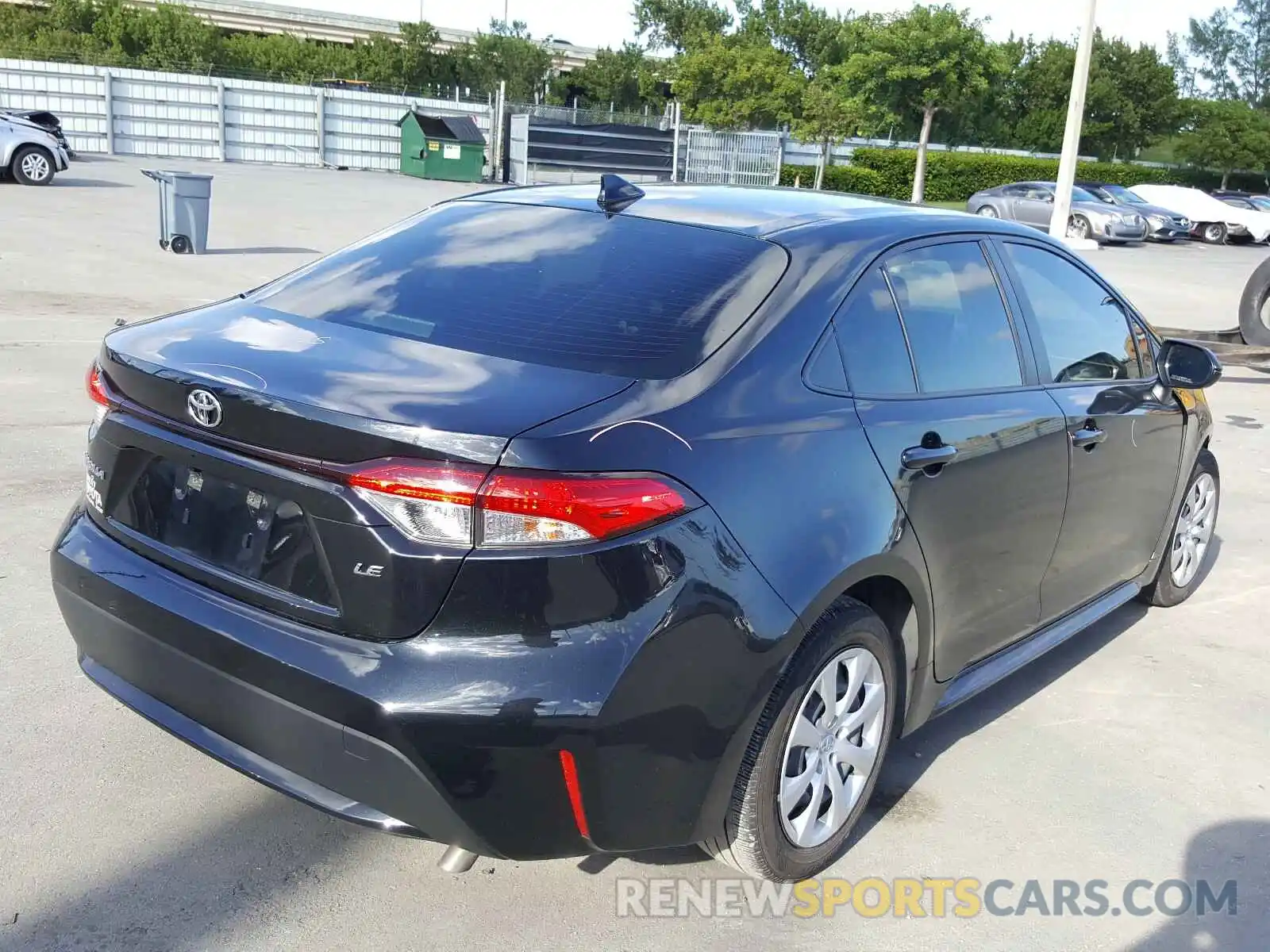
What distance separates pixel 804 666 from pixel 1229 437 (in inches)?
301

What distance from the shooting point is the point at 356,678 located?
8.22ft

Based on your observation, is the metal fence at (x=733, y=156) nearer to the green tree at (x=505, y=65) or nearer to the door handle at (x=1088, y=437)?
the green tree at (x=505, y=65)

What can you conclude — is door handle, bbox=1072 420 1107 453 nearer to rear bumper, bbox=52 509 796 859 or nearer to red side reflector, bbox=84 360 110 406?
rear bumper, bbox=52 509 796 859

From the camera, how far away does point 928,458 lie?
3.26 metres

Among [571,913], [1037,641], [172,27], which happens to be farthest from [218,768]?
[172,27]

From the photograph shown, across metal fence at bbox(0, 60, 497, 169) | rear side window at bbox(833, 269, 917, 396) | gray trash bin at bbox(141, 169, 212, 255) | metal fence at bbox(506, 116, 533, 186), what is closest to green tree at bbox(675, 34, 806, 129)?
metal fence at bbox(0, 60, 497, 169)

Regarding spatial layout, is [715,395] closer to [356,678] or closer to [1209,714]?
[356,678]

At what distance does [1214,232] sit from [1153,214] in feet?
12.2

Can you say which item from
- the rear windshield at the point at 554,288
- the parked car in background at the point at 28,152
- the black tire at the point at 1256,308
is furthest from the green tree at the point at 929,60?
the rear windshield at the point at 554,288

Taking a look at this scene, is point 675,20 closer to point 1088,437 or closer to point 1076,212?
point 1076,212

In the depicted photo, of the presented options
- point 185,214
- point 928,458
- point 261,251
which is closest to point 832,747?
point 928,458

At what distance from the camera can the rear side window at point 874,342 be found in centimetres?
320

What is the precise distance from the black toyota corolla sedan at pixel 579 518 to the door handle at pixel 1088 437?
0.18 meters

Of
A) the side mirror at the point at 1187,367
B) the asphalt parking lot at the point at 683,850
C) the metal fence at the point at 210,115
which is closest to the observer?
the asphalt parking lot at the point at 683,850
